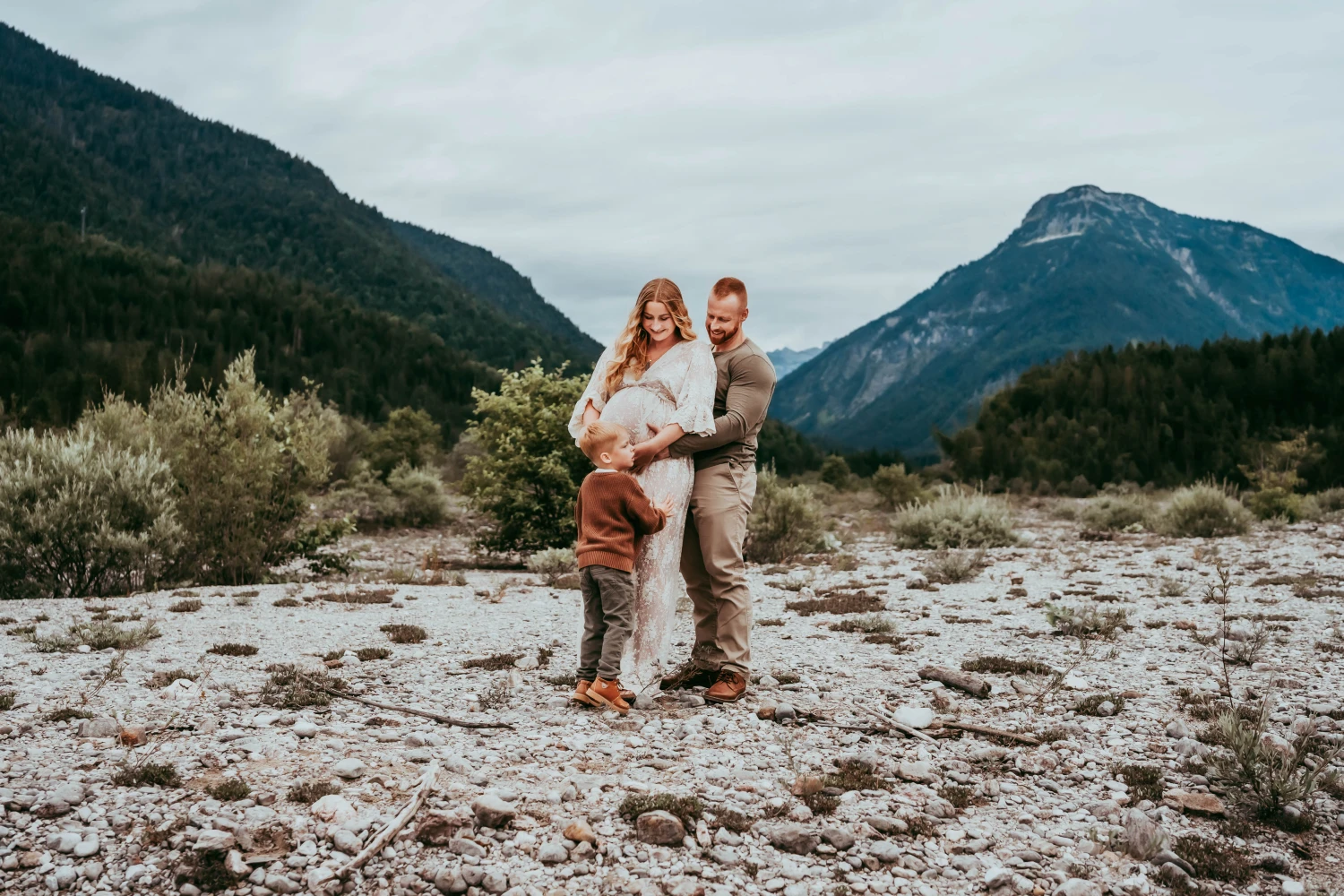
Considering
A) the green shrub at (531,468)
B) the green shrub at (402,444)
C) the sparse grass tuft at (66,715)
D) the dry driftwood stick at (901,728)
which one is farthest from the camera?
the green shrub at (402,444)

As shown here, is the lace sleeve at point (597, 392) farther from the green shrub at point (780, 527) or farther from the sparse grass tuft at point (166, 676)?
the green shrub at point (780, 527)

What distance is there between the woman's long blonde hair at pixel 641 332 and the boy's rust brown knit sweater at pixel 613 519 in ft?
2.21

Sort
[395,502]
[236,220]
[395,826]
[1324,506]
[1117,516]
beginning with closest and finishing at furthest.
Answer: [395,826] < [1117,516] < [1324,506] < [395,502] < [236,220]

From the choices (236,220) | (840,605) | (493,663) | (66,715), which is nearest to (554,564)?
(840,605)

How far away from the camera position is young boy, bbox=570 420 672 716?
497 cm

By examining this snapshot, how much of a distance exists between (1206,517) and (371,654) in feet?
56.5

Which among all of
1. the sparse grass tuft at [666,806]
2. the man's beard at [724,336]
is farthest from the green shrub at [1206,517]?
the sparse grass tuft at [666,806]

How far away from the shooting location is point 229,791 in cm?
351

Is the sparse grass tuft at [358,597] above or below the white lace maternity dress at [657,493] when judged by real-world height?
below

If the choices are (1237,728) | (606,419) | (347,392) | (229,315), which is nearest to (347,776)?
(606,419)

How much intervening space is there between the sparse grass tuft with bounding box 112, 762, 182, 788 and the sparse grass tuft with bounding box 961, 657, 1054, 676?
4977 mm

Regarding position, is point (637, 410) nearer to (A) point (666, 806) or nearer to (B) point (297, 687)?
(A) point (666, 806)

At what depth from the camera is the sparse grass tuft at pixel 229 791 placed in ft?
11.5

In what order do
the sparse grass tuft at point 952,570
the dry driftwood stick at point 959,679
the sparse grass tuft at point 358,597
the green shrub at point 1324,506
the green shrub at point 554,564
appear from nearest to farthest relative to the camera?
the dry driftwood stick at point 959,679
the sparse grass tuft at point 358,597
the sparse grass tuft at point 952,570
the green shrub at point 554,564
the green shrub at point 1324,506
